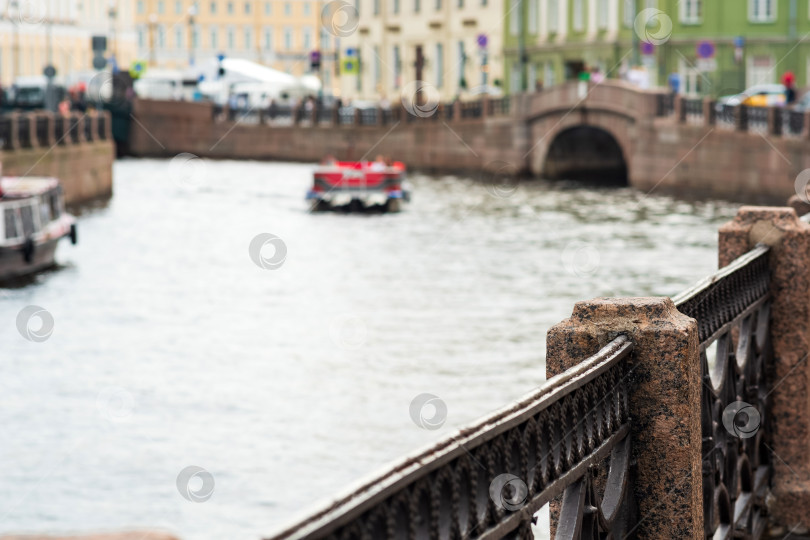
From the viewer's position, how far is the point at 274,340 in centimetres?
1728

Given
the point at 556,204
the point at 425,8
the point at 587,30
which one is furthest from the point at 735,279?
the point at 425,8

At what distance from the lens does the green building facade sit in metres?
43.5

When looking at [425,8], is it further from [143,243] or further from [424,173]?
[143,243]

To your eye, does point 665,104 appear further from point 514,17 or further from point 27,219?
point 27,219

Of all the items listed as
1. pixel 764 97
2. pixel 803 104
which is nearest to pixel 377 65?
pixel 764 97

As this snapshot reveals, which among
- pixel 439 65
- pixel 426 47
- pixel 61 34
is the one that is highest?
pixel 61 34

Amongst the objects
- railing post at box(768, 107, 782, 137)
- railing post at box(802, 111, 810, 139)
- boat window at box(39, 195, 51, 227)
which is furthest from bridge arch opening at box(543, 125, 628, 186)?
boat window at box(39, 195, 51, 227)

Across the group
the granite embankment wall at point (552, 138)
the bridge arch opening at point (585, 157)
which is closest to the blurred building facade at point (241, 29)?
the granite embankment wall at point (552, 138)

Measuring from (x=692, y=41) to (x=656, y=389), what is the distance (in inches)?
1672

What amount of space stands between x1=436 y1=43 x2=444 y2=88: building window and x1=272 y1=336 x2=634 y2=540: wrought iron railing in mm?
53650

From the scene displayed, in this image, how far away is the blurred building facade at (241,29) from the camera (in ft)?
309

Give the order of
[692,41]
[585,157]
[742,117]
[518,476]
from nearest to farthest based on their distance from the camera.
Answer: [518,476] < [742,117] < [585,157] < [692,41]

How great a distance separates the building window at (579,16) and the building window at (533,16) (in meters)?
2.55

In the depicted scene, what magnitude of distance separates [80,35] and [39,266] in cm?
5267
